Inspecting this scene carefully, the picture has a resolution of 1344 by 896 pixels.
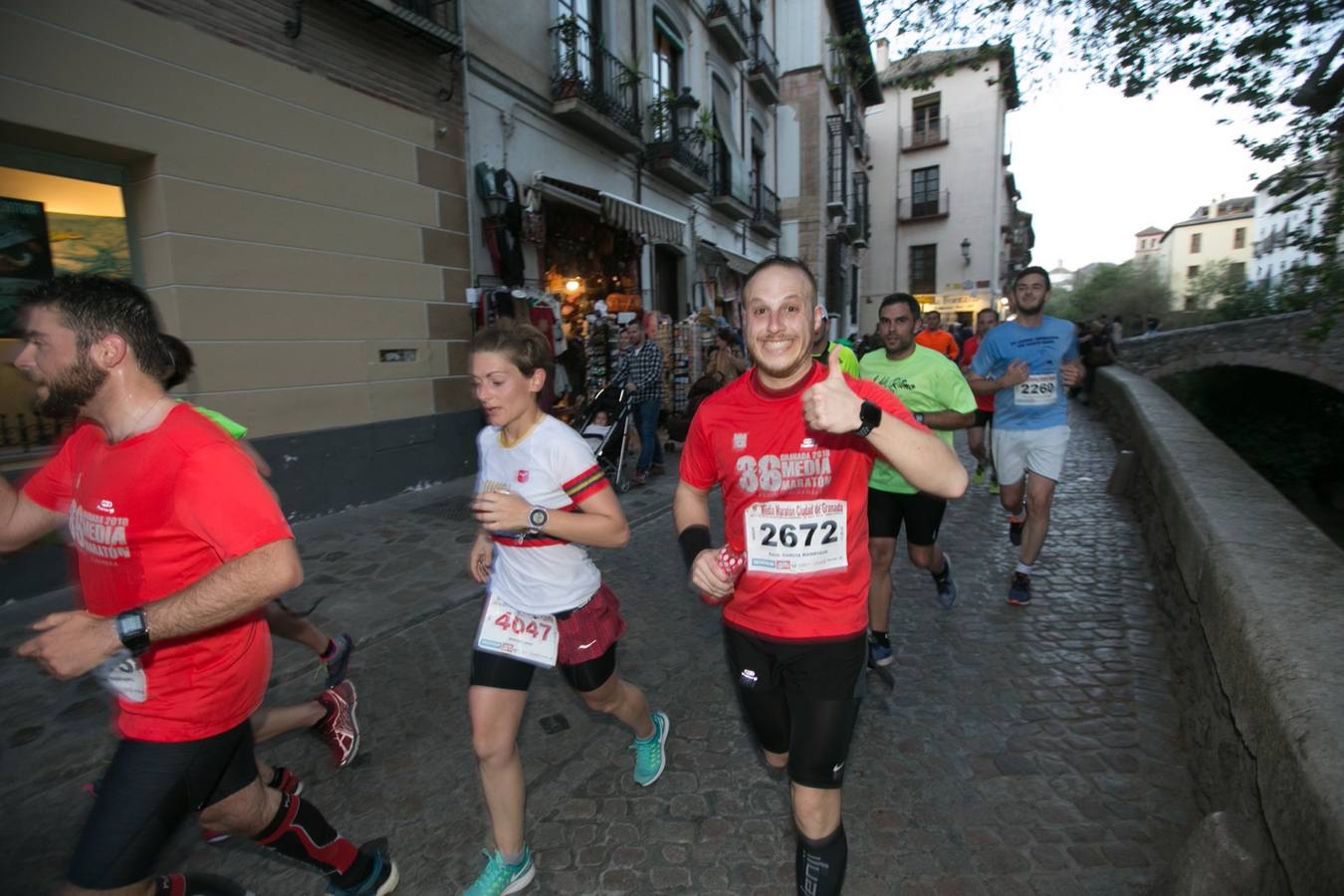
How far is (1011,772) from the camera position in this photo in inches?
109

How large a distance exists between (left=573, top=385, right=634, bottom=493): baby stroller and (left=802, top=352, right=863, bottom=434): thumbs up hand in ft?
19.9

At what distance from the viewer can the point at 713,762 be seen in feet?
9.64

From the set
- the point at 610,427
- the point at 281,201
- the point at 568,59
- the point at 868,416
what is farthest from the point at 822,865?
the point at 568,59

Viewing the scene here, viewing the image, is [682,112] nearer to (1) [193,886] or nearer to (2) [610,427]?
(2) [610,427]

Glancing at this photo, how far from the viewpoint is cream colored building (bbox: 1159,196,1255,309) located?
214 ft

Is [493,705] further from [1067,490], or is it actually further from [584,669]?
[1067,490]

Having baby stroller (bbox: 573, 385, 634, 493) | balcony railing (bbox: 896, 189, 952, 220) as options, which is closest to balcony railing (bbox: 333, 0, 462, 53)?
baby stroller (bbox: 573, 385, 634, 493)

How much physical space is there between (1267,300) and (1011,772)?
1639cm

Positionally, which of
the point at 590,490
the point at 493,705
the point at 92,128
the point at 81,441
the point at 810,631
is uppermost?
the point at 92,128

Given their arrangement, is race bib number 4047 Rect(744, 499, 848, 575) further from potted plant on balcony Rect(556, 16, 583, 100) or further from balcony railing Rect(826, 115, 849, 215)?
balcony railing Rect(826, 115, 849, 215)

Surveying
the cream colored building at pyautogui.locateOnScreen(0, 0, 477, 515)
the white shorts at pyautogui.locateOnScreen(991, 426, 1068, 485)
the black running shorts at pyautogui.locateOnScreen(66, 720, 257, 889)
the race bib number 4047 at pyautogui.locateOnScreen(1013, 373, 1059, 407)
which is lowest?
the black running shorts at pyautogui.locateOnScreen(66, 720, 257, 889)

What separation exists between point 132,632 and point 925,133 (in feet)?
128

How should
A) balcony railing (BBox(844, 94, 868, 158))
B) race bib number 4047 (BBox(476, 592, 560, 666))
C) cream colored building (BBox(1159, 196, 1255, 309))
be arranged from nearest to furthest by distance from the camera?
race bib number 4047 (BBox(476, 592, 560, 666)), balcony railing (BBox(844, 94, 868, 158)), cream colored building (BBox(1159, 196, 1255, 309))

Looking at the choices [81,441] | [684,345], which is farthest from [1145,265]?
[81,441]
